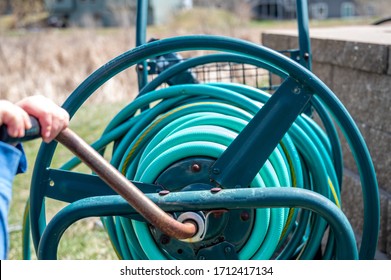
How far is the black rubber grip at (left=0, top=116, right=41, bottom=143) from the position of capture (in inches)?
52.7

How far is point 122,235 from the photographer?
229 cm

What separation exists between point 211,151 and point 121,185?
531 mm

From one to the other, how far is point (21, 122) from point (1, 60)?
11576 mm

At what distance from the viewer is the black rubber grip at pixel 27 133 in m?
1.34

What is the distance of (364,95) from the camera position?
11.0 ft

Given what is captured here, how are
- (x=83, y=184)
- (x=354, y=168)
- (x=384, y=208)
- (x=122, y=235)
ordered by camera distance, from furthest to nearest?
(x=354, y=168)
(x=384, y=208)
(x=122, y=235)
(x=83, y=184)

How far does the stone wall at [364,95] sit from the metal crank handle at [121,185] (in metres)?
1.64

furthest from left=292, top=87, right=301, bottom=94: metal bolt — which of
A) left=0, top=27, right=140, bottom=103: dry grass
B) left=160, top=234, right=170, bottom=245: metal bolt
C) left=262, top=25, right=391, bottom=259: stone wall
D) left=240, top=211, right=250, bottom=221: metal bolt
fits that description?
left=0, top=27, right=140, bottom=103: dry grass

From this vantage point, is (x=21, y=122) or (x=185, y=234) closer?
(x=21, y=122)

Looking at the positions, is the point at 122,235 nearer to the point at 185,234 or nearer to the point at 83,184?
the point at 83,184

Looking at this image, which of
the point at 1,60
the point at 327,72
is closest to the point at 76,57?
the point at 1,60

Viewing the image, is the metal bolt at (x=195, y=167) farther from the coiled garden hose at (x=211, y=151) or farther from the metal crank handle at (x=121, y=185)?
the metal crank handle at (x=121, y=185)

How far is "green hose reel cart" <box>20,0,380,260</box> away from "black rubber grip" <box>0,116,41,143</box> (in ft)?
1.01

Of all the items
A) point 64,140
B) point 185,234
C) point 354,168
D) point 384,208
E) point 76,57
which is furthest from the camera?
point 76,57
